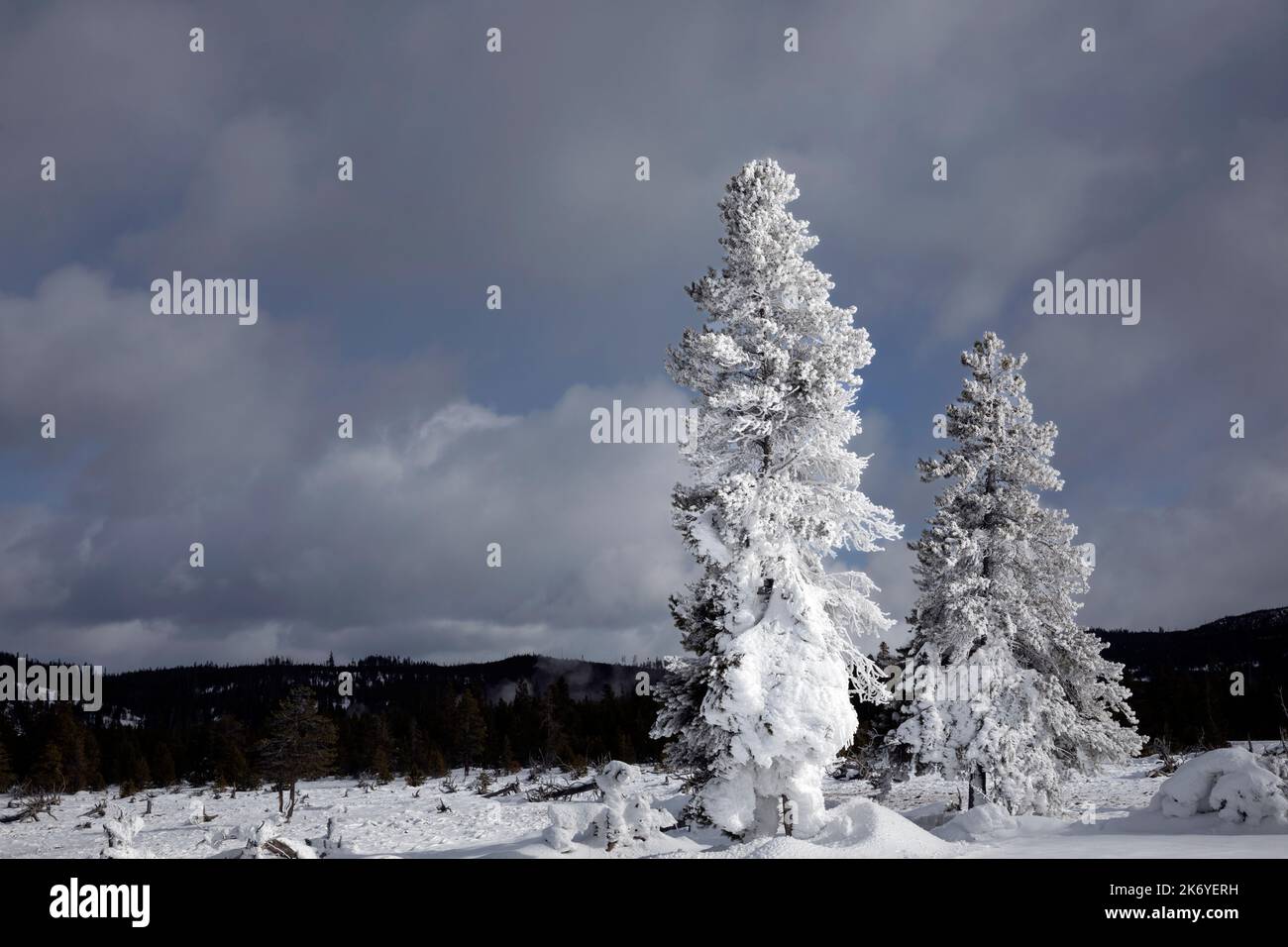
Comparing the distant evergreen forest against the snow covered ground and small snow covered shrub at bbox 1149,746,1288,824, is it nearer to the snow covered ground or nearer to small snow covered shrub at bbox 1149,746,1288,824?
the snow covered ground

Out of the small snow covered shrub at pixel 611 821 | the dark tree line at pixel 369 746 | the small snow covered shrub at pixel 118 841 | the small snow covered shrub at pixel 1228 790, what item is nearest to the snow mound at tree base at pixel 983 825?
A: the small snow covered shrub at pixel 1228 790

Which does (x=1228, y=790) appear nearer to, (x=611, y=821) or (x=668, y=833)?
(x=668, y=833)

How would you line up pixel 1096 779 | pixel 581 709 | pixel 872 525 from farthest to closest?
pixel 581 709 < pixel 1096 779 < pixel 872 525

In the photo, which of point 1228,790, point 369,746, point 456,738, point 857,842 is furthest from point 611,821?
point 456,738

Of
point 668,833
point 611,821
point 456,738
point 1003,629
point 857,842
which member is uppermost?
point 1003,629

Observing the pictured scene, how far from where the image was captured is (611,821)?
660 inches

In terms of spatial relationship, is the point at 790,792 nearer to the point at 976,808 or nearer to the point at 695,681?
the point at 695,681

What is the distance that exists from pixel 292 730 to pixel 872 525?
142ft

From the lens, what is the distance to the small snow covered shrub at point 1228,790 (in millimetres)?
15422

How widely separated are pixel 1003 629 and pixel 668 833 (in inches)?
452

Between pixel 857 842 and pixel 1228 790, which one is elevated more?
pixel 1228 790

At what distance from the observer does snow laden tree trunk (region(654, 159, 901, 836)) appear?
54.7ft

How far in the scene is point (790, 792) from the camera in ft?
55.6
